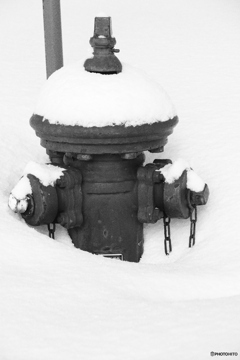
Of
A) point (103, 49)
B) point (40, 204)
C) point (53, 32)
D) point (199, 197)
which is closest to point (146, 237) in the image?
point (199, 197)

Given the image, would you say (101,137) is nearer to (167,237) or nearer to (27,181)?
(27,181)

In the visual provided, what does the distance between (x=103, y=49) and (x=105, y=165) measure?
51 centimetres

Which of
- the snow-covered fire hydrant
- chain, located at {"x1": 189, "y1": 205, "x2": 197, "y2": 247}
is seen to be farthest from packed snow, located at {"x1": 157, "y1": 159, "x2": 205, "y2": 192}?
chain, located at {"x1": 189, "y1": 205, "x2": 197, "y2": 247}

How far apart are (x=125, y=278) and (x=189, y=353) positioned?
72 centimetres

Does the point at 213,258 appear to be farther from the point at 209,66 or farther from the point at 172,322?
the point at 209,66

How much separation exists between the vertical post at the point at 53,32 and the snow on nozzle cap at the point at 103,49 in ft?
2.40

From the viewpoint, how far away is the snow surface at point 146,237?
2.46 metres

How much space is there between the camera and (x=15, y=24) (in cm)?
576

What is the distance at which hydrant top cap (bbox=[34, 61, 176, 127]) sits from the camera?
352cm

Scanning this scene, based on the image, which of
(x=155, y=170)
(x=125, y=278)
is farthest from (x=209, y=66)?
(x=125, y=278)

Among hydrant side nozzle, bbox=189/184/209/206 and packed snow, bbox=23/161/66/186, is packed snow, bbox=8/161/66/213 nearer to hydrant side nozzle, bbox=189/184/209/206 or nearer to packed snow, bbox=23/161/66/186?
packed snow, bbox=23/161/66/186

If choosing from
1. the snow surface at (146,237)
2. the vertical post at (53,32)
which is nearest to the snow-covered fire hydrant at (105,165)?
the snow surface at (146,237)

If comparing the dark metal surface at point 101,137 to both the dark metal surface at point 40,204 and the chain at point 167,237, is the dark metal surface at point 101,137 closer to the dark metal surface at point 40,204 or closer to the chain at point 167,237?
the dark metal surface at point 40,204

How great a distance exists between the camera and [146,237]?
3941 millimetres
